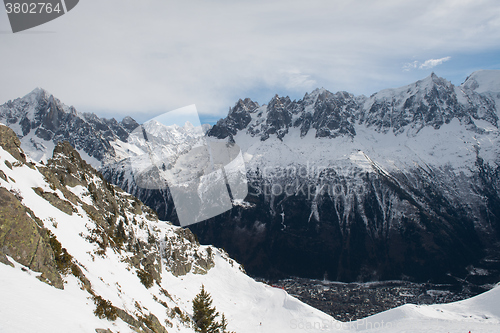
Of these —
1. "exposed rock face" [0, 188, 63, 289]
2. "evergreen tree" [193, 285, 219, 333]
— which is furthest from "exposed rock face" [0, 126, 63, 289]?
"evergreen tree" [193, 285, 219, 333]

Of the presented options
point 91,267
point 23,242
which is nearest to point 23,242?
point 23,242

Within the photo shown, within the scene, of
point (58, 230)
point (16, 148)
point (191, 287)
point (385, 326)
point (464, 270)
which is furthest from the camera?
point (464, 270)

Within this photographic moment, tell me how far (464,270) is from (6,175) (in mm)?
253934

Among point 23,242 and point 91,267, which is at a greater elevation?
point 23,242

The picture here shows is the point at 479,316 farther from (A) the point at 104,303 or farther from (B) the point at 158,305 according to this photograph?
(A) the point at 104,303

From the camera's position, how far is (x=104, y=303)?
2316 centimetres

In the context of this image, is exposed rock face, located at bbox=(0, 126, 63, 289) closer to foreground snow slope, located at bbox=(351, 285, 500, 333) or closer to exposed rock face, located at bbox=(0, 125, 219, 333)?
exposed rock face, located at bbox=(0, 125, 219, 333)

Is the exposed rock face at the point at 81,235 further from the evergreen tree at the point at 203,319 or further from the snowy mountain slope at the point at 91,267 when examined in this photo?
the evergreen tree at the point at 203,319

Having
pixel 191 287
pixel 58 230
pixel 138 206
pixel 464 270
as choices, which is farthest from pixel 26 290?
pixel 464 270

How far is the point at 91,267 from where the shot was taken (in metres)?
30.8

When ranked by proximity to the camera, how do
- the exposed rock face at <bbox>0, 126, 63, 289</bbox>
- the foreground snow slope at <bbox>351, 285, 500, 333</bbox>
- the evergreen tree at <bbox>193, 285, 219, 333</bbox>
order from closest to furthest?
the exposed rock face at <bbox>0, 126, 63, 289</bbox> → the evergreen tree at <bbox>193, 285, 219, 333</bbox> → the foreground snow slope at <bbox>351, 285, 500, 333</bbox>

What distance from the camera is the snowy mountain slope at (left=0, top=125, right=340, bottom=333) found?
18.4 m

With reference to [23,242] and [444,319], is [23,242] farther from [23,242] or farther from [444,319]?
[444,319]

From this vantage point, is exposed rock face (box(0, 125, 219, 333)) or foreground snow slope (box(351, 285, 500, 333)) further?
foreground snow slope (box(351, 285, 500, 333))
